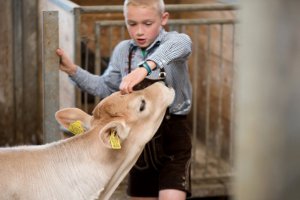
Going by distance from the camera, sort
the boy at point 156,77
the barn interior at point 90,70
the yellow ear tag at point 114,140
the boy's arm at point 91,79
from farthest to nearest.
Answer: the barn interior at point 90,70 → the boy's arm at point 91,79 → the boy at point 156,77 → the yellow ear tag at point 114,140

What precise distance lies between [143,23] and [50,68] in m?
0.60

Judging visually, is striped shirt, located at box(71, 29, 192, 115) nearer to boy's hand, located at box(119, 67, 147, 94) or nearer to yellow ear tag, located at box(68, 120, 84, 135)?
boy's hand, located at box(119, 67, 147, 94)

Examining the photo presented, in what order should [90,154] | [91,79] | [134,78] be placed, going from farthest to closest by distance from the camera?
[91,79]
[90,154]
[134,78]

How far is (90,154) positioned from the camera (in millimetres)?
3088

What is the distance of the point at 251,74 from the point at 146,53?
2852 mm

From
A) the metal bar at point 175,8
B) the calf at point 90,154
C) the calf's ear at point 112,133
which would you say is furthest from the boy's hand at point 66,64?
the metal bar at point 175,8

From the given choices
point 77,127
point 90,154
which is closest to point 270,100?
point 90,154

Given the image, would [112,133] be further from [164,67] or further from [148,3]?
[148,3]

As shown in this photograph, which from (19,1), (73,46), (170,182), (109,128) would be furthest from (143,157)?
(19,1)

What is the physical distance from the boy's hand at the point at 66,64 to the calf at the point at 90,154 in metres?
0.37

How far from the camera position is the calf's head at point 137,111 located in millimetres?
3125

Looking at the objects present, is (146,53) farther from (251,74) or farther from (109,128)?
(251,74)

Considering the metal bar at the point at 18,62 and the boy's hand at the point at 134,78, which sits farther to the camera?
the metal bar at the point at 18,62

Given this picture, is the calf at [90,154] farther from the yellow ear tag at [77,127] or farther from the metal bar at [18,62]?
the metal bar at [18,62]
